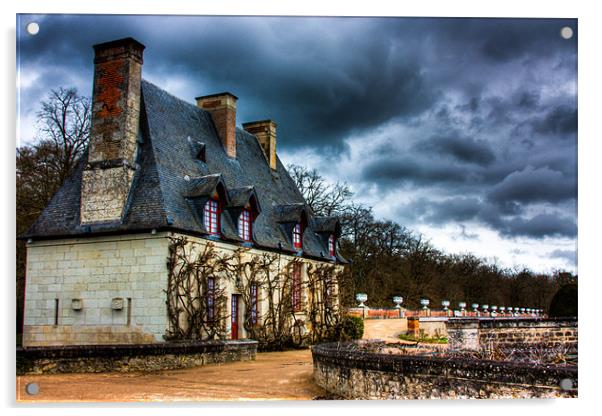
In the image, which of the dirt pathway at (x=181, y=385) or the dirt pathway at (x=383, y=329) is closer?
the dirt pathway at (x=181, y=385)

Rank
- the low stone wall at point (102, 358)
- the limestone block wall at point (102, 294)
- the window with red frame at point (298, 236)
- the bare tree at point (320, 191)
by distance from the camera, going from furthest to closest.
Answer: the bare tree at point (320, 191)
the window with red frame at point (298, 236)
the limestone block wall at point (102, 294)
the low stone wall at point (102, 358)

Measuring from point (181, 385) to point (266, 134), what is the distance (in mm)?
17830

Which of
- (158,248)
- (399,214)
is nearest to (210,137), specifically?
(158,248)

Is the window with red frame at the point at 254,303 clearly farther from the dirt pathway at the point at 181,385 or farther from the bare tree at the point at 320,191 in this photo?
the bare tree at the point at 320,191

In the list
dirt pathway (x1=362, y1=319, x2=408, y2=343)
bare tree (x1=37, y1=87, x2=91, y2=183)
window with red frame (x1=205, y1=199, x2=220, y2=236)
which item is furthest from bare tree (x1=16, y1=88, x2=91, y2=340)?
dirt pathway (x1=362, y1=319, x2=408, y2=343)

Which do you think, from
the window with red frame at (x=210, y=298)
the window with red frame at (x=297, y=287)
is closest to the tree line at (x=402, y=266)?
the window with red frame at (x=297, y=287)

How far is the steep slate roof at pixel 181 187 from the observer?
16.8m

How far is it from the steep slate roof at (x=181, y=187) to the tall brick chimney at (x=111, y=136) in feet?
1.21

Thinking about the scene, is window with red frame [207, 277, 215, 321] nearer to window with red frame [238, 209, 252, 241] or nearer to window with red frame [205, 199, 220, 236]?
window with red frame [205, 199, 220, 236]

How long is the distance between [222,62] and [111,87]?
617 cm

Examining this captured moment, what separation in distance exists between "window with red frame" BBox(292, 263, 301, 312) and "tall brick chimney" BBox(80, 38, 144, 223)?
7.43 m

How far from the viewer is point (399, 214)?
15930 millimetres

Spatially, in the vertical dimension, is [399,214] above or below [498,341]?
above

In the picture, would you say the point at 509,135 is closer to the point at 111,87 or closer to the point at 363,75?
the point at 363,75
